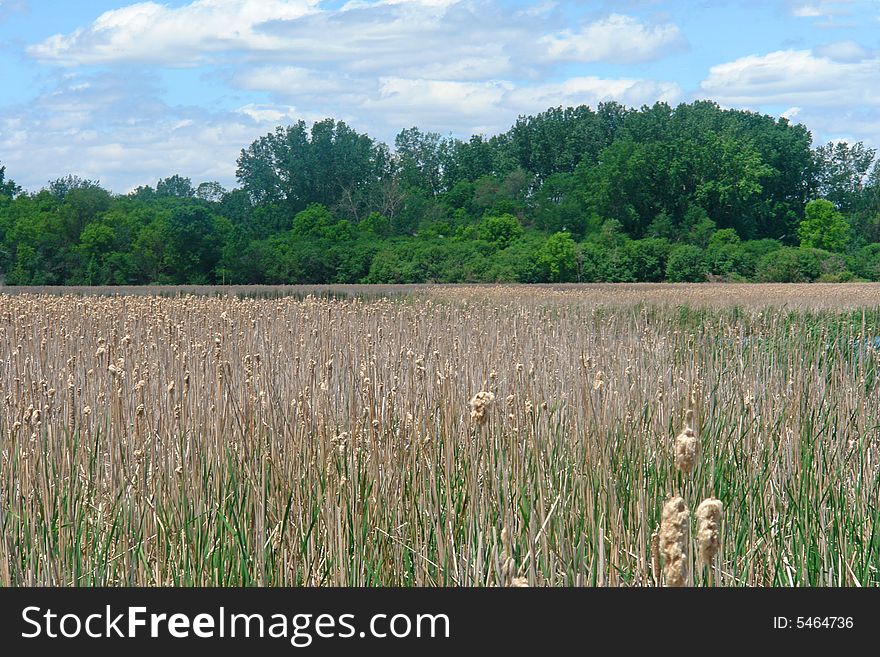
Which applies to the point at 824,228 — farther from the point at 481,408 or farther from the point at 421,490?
the point at 481,408

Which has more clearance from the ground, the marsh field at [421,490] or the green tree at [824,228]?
the green tree at [824,228]

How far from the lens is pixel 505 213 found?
46.3m

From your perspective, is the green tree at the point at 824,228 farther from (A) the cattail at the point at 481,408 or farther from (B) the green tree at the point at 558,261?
(A) the cattail at the point at 481,408

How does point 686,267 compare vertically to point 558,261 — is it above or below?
below

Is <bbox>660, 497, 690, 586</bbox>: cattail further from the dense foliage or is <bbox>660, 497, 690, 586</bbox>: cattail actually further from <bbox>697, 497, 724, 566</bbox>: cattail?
the dense foliage

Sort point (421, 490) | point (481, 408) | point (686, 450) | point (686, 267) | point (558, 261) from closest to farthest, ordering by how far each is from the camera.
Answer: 1. point (686, 450)
2. point (481, 408)
3. point (421, 490)
4. point (558, 261)
5. point (686, 267)

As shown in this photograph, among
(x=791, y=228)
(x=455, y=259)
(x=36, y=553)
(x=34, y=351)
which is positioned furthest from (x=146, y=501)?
(x=791, y=228)

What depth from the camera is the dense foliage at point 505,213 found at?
34062mm

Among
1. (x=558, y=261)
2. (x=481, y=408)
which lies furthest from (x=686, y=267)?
(x=481, y=408)

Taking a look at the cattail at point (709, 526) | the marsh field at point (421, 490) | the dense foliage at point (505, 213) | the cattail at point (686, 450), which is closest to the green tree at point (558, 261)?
the dense foliage at point (505, 213)

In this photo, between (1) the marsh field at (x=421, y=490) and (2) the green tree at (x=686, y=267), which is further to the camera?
(2) the green tree at (x=686, y=267)

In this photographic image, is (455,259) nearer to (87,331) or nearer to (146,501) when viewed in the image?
(87,331)

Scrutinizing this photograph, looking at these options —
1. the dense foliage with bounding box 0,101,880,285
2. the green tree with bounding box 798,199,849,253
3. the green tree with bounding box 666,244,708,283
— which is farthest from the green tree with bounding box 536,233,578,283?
the green tree with bounding box 798,199,849,253

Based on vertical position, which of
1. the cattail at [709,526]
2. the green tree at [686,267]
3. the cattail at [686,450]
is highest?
the cattail at [686,450]
